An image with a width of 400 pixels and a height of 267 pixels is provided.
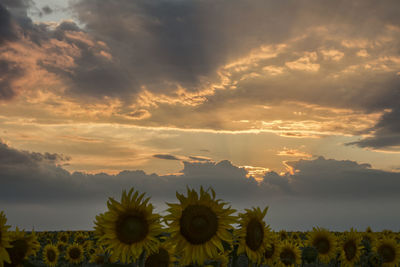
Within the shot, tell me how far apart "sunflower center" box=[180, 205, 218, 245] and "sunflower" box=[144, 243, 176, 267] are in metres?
0.82

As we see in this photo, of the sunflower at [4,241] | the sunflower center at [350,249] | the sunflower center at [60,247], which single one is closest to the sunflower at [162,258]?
the sunflower at [4,241]

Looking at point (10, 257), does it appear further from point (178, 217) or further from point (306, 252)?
point (306, 252)

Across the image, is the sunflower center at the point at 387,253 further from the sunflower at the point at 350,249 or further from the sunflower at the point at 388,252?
the sunflower at the point at 350,249

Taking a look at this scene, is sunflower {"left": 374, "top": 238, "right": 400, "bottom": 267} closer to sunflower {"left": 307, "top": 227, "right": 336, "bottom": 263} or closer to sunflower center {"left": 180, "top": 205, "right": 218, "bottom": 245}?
sunflower {"left": 307, "top": 227, "right": 336, "bottom": 263}

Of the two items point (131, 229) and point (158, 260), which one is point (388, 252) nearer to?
point (158, 260)

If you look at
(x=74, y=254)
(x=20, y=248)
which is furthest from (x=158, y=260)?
(x=74, y=254)

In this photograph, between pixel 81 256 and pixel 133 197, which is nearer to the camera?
pixel 133 197

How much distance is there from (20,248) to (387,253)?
1698cm

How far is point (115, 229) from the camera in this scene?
7.77 metres

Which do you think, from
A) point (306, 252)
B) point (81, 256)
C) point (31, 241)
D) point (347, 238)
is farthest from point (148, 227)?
point (81, 256)

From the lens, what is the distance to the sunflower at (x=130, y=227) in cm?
751

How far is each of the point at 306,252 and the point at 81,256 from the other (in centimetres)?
1229

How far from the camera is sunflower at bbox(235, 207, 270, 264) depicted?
888cm

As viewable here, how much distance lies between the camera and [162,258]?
27.3ft
